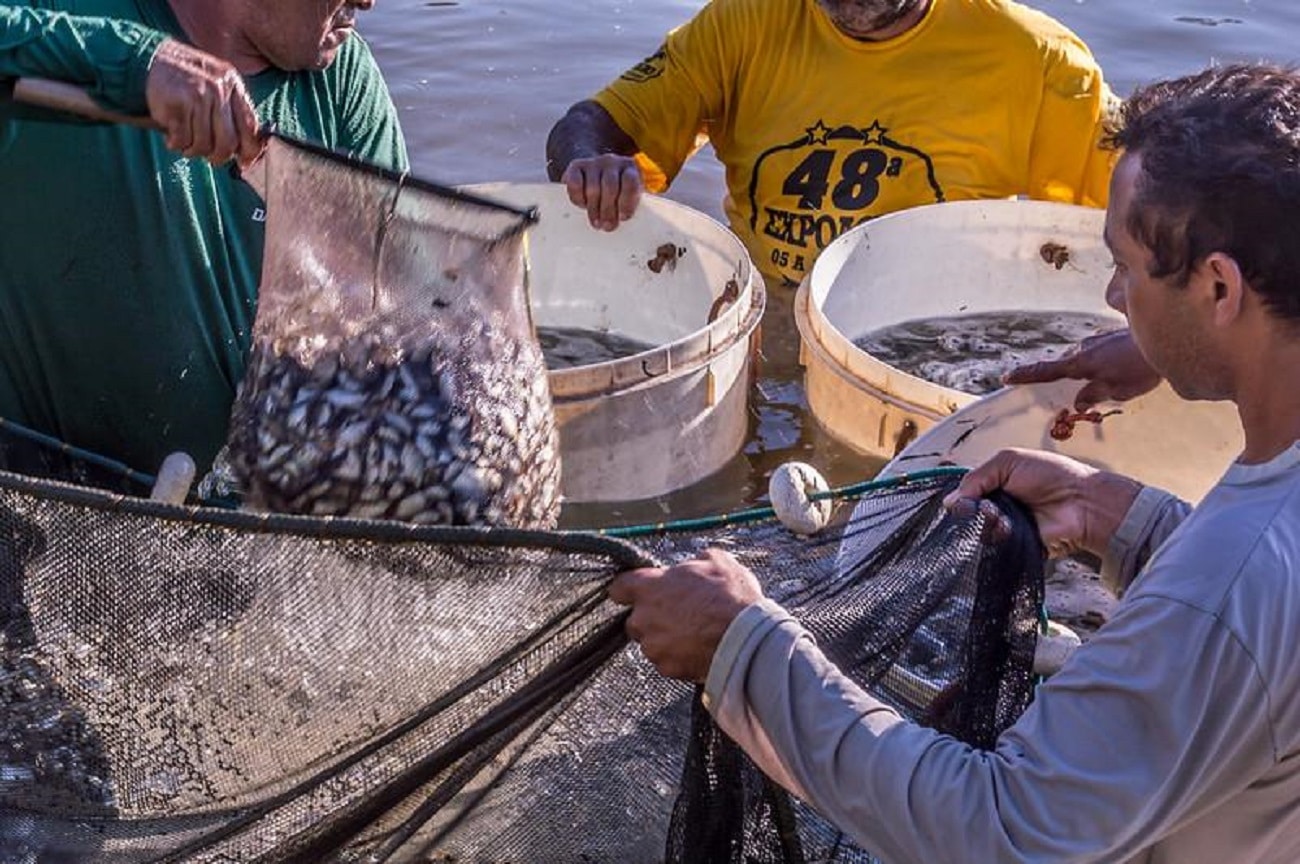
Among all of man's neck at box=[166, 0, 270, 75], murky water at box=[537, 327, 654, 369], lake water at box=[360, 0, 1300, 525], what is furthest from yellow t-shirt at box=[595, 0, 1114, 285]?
lake water at box=[360, 0, 1300, 525]

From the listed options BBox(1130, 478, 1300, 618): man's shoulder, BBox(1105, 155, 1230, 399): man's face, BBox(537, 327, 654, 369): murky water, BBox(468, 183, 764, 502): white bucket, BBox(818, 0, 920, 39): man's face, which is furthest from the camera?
BBox(537, 327, 654, 369): murky water

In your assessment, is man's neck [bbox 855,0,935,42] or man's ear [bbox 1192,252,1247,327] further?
man's neck [bbox 855,0,935,42]

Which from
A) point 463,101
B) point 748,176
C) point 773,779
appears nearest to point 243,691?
point 773,779

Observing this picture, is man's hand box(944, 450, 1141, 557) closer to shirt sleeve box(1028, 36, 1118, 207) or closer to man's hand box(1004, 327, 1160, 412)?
man's hand box(1004, 327, 1160, 412)

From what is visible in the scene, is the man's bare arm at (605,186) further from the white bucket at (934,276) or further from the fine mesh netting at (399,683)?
the fine mesh netting at (399,683)

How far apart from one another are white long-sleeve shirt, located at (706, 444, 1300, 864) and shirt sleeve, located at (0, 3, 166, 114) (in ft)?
4.47

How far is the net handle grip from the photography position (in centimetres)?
230

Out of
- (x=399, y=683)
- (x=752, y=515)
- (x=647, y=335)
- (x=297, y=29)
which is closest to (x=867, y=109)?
(x=647, y=335)

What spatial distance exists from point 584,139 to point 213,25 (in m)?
1.87

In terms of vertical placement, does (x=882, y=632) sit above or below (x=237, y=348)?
below

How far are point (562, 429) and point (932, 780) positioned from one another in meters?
1.98

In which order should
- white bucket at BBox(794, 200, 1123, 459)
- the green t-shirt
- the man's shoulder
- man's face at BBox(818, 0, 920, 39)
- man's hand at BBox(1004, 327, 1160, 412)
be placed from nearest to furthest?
the man's shoulder
the green t-shirt
man's hand at BBox(1004, 327, 1160, 412)
white bucket at BBox(794, 200, 1123, 459)
man's face at BBox(818, 0, 920, 39)

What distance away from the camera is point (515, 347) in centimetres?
241

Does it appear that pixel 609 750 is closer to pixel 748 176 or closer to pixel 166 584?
pixel 166 584
